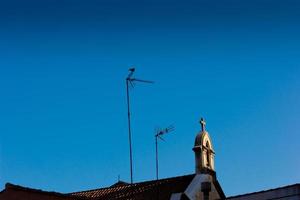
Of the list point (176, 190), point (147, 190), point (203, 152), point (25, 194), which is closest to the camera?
point (25, 194)

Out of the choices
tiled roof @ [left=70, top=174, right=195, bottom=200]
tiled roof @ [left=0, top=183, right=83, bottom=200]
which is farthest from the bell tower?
tiled roof @ [left=0, top=183, right=83, bottom=200]

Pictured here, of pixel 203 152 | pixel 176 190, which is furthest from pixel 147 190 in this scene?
pixel 203 152

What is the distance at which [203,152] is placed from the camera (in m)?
39.1

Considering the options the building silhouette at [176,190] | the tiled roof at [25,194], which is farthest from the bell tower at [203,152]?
the tiled roof at [25,194]

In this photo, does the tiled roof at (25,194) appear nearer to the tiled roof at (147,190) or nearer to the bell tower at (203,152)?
the tiled roof at (147,190)

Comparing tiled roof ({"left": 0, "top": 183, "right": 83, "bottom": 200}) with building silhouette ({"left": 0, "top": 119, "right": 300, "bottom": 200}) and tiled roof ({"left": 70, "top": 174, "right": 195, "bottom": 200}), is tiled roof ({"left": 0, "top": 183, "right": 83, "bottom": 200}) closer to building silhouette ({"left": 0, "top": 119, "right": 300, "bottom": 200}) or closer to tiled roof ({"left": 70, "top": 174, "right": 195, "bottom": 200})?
building silhouette ({"left": 0, "top": 119, "right": 300, "bottom": 200})

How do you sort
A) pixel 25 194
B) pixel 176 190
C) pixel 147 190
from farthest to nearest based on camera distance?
1. pixel 147 190
2. pixel 176 190
3. pixel 25 194

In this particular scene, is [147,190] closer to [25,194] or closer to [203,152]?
[203,152]

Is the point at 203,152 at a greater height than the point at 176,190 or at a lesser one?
greater

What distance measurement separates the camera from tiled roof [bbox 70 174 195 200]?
3594cm

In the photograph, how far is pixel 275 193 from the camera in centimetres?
2977

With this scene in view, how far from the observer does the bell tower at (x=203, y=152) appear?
38438 millimetres

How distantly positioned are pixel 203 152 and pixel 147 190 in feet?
14.1

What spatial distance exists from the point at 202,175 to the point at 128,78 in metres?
6.60
